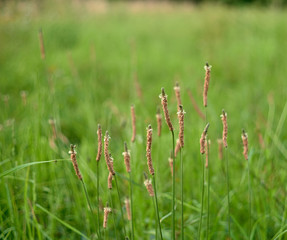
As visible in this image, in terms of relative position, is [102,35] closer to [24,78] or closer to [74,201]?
[24,78]

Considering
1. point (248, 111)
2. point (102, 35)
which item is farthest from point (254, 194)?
point (102, 35)

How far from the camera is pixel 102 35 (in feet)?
23.0

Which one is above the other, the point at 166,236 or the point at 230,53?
the point at 230,53

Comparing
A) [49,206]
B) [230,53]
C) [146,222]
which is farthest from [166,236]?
[230,53]

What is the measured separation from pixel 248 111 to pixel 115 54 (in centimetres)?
310

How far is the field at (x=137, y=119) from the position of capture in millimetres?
1336

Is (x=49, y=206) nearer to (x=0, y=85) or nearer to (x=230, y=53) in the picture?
(x=0, y=85)

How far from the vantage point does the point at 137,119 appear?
2.35 metres

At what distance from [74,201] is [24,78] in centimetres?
267

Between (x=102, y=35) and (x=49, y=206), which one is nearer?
(x=49, y=206)

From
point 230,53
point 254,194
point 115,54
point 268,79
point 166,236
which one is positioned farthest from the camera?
point 115,54

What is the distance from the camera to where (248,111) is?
9.44 ft

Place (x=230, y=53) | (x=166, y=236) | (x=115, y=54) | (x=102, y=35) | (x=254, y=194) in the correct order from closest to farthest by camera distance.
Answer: (x=166, y=236), (x=254, y=194), (x=230, y=53), (x=115, y=54), (x=102, y=35)

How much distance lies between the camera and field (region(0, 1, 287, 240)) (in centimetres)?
134
